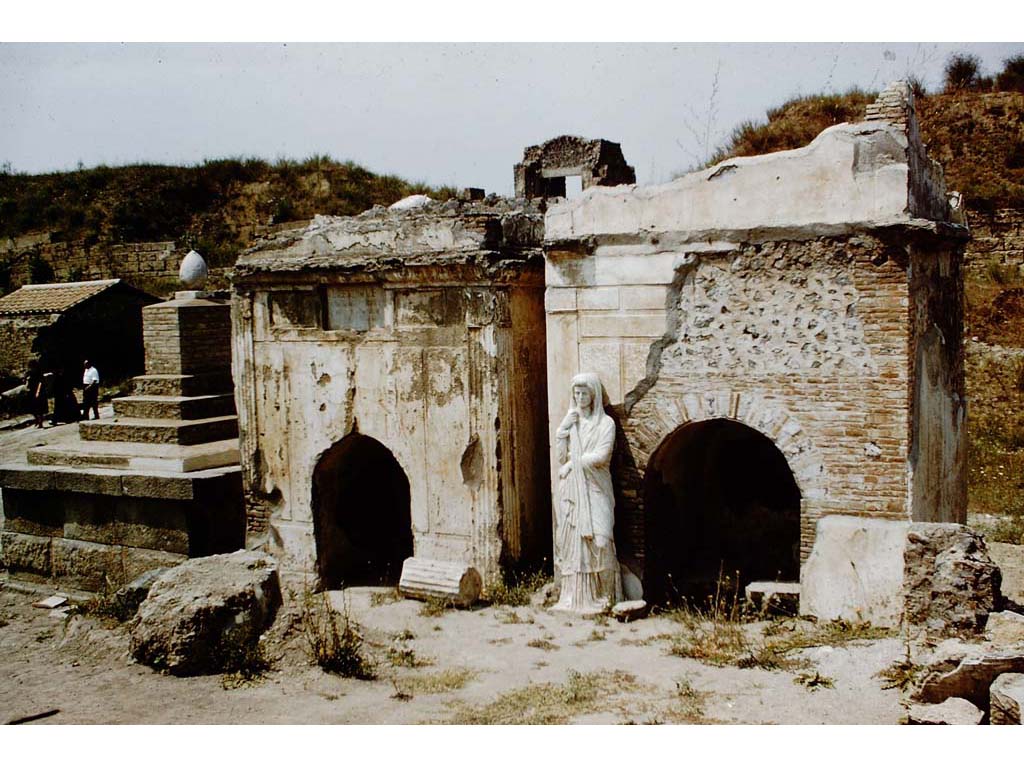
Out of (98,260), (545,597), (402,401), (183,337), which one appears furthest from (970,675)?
(98,260)

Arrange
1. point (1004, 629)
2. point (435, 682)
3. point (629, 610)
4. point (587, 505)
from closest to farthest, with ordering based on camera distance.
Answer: point (1004, 629) → point (435, 682) → point (629, 610) → point (587, 505)

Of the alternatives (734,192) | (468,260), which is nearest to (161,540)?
(468,260)

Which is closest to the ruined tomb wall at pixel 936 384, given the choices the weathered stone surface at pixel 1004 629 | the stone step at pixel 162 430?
the weathered stone surface at pixel 1004 629

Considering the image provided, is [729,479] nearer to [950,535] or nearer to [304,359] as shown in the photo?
[950,535]

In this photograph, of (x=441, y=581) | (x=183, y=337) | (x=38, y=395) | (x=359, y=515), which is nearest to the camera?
(x=441, y=581)

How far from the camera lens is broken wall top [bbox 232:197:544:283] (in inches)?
378

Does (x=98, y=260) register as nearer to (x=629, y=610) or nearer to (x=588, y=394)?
(x=588, y=394)

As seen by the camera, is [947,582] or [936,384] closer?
[947,582]

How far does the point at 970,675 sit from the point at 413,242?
6.55 m

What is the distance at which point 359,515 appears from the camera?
1148cm

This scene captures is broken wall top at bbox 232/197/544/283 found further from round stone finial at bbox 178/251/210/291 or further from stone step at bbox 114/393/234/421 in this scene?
round stone finial at bbox 178/251/210/291

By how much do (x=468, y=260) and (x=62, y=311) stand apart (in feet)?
49.5

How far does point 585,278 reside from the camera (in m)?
9.06

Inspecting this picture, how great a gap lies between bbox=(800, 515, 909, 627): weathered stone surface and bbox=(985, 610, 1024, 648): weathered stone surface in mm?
892
